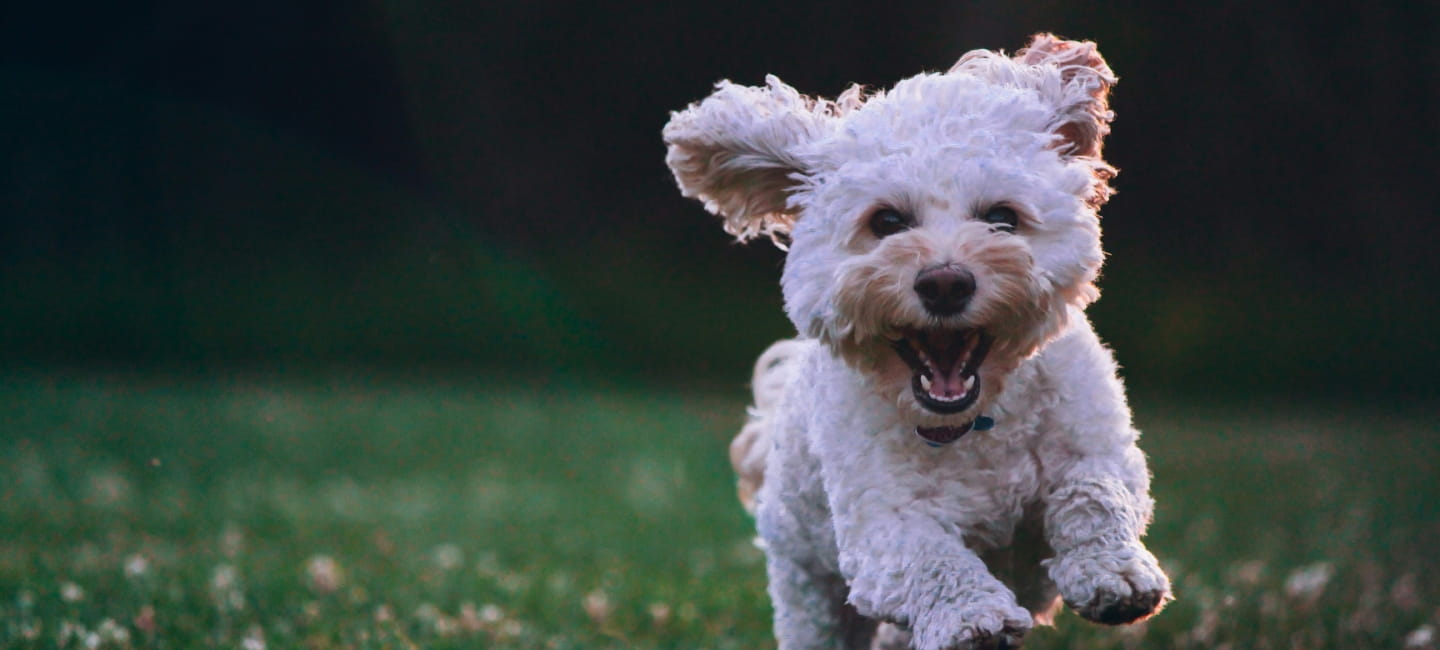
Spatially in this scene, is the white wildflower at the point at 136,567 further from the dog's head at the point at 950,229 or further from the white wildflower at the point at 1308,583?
the white wildflower at the point at 1308,583

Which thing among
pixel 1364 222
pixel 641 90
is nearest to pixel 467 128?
pixel 641 90

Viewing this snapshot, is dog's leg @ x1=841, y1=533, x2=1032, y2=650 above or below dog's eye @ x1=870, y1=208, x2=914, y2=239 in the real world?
below

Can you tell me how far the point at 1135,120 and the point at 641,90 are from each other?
5774 mm

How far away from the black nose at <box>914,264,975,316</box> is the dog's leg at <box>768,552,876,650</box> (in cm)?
125

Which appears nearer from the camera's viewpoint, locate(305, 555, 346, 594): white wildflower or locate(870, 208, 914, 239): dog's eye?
locate(870, 208, 914, 239): dog's eye

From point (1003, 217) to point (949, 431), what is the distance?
513 millimetres

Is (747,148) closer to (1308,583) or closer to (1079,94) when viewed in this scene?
(1079,94)

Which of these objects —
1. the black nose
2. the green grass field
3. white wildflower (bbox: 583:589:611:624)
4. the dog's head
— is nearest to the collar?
the dog's head

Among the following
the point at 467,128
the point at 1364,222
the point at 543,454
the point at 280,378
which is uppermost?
the point at 1364,222

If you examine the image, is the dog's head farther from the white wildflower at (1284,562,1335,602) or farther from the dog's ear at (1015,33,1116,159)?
the white wildflower at (1284,562,1335,602)

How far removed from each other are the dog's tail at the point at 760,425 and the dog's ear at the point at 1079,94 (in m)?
1.17

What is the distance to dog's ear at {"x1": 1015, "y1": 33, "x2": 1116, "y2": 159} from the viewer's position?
3600 mm

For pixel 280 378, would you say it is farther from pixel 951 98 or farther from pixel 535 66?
pixel 951 98

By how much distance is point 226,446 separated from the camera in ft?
35.5
